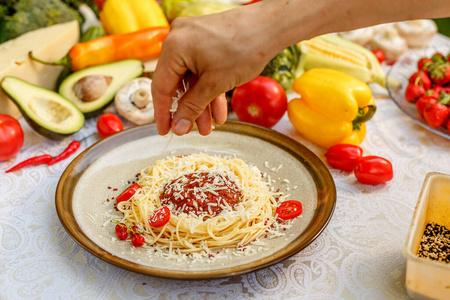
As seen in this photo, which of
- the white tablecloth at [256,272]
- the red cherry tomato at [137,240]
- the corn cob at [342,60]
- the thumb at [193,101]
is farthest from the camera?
the corn cob at [342,60]

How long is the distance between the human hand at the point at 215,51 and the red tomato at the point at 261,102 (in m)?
1.31

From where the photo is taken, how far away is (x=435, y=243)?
1.86 metres

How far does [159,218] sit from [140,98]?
1280mm

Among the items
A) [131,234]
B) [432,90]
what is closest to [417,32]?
[432,90]

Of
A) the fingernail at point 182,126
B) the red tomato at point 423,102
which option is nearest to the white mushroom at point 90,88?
the fingernail at point 182,126

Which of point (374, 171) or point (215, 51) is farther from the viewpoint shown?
point (374, 171)

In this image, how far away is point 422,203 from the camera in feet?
5.95

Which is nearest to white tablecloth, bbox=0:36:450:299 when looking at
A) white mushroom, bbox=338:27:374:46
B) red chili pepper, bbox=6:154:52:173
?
red chili pepper, bbox=6:154:52:173

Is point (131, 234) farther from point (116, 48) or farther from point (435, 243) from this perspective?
point (116, 48)

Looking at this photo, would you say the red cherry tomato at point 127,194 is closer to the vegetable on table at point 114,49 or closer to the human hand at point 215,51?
the human hand at point 215,51

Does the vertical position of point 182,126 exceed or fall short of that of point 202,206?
it exceeds it

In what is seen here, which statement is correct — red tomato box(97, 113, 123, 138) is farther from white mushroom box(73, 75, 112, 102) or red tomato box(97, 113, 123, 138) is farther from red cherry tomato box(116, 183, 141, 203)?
red cherry tomato box(116, 183, 141, 203)

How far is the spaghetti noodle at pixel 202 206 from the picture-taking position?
2.05 metres

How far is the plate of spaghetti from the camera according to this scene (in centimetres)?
190
